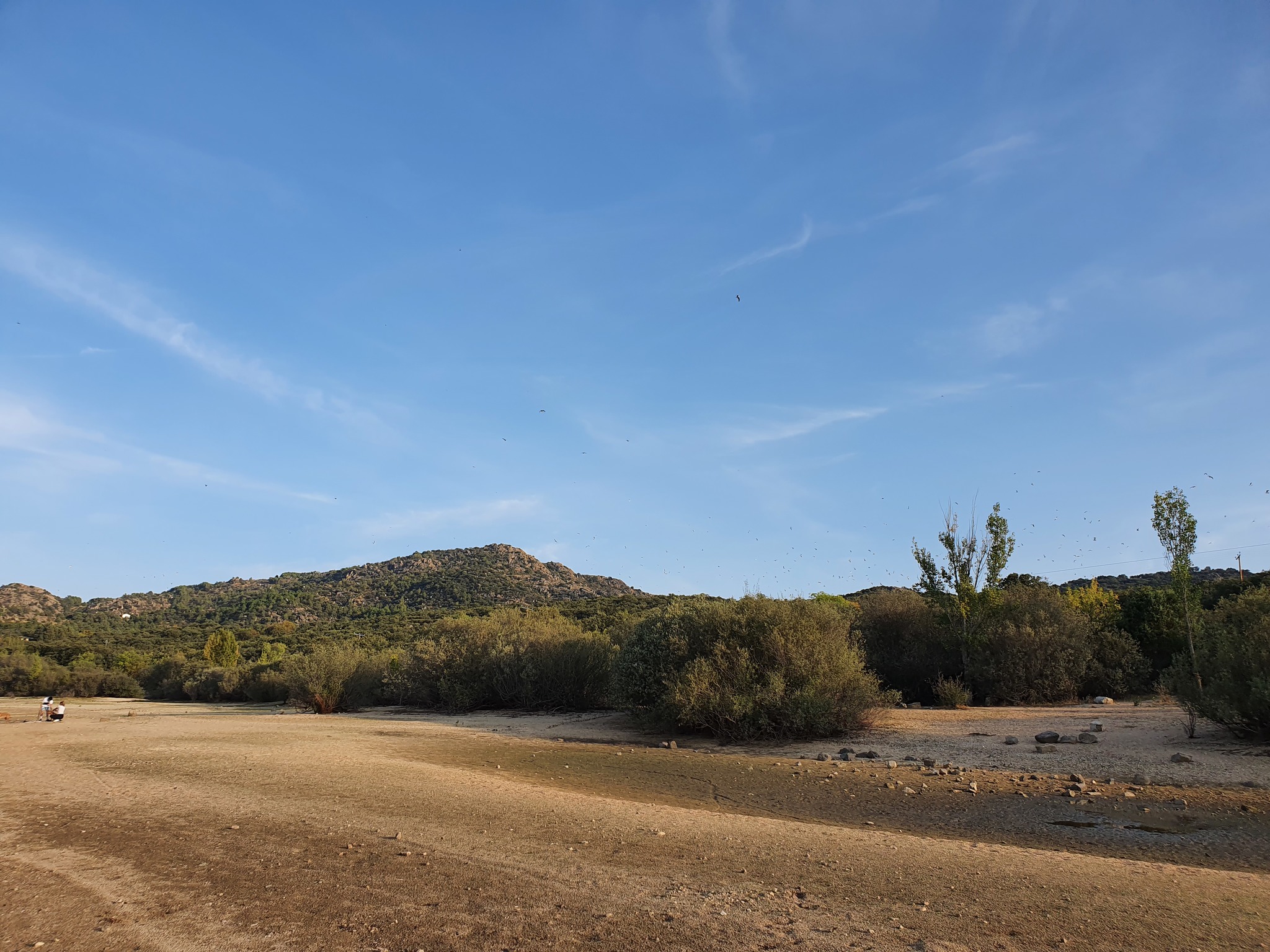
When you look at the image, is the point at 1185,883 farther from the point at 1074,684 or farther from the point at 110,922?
the point at 1074,684

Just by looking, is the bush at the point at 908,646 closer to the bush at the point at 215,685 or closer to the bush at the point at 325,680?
the bush at the point at 325,680

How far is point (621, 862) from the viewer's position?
784 cm

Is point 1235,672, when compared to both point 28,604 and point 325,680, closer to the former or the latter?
point 325,680

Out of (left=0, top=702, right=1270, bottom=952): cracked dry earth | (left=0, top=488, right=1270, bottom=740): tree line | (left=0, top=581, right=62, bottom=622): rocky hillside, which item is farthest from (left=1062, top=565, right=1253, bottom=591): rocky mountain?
(left=0, top=581, right=62, bottom=622): rocky hillside

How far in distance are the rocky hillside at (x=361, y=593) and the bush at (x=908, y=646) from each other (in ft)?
207

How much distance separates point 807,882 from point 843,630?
47.2ft

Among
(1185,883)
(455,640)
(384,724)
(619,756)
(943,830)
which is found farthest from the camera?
Result: (455,640)

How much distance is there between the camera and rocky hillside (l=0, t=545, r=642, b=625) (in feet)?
334

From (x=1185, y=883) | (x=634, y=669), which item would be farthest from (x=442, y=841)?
(x=634, y=669)

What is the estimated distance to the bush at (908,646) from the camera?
30.8 metres

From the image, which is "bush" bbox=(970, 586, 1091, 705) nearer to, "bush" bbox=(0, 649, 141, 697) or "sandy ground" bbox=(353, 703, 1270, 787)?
"sandy ground" bbox=(353, 703, 1270, 787)

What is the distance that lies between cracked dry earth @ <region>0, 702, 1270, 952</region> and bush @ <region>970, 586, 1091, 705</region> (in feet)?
50.8

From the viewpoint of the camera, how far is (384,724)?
87.2 ft

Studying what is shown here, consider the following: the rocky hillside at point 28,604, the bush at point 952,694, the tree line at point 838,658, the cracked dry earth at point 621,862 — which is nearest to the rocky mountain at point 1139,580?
the tree line at point 838,658
